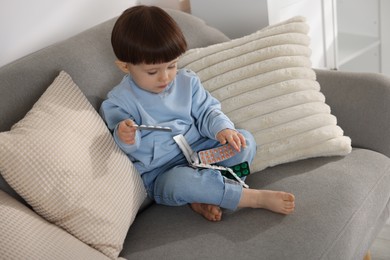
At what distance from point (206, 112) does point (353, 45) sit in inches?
57.9

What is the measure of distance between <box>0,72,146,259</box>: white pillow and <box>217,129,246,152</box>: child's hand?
0.26 meters

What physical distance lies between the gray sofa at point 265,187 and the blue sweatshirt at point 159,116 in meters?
0.11

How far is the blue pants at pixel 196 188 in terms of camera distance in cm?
151

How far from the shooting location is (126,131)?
4.90ft

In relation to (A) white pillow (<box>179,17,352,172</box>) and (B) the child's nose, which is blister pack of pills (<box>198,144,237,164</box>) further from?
(B) the child's nose

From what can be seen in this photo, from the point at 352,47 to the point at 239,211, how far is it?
1.61 m

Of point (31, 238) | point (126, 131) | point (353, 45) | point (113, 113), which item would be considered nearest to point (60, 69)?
point (113, 113)

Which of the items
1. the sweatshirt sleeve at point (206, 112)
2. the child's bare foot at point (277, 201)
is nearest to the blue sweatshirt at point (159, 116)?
the sweatshirt sleeve at point (206, 112)

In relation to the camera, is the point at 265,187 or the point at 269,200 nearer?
the point at 269,200

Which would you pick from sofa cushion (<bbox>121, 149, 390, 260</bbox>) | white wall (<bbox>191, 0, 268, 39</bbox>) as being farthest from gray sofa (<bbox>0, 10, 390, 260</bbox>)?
white wall (<bbox>191, 0, 268, 39</bbox>)

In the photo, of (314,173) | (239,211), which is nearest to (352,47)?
(314,173)

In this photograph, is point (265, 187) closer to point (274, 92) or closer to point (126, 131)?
point (274, 92)

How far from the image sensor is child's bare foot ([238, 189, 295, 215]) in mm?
1465

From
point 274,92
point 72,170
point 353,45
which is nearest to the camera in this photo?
point 72,170
